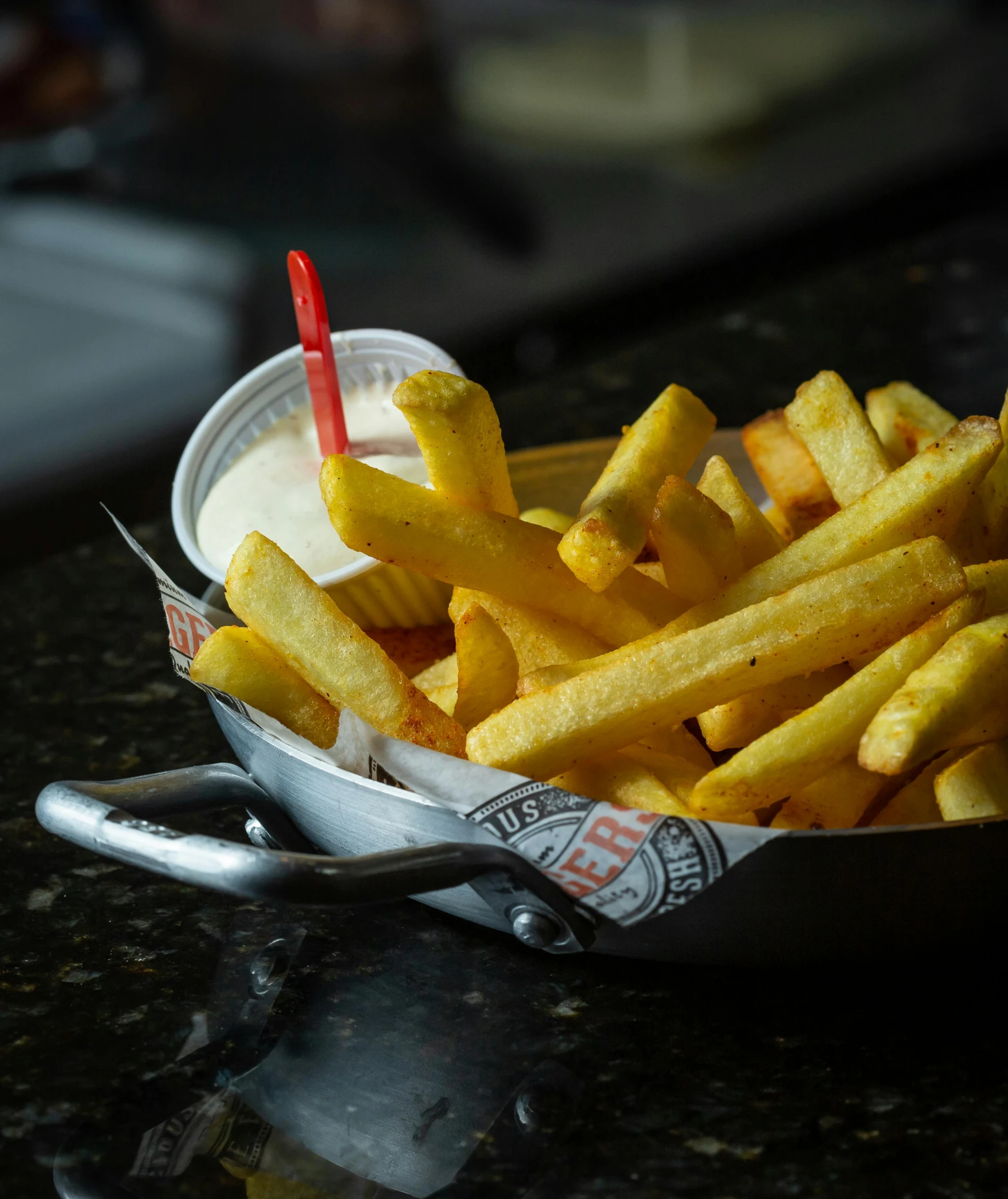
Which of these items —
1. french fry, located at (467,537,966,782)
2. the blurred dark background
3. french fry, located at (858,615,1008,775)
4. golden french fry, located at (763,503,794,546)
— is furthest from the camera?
the blurred dark background

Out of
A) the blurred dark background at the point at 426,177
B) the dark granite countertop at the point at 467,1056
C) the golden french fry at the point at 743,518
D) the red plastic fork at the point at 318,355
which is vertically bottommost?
the dark granite countertop at the point at 467,1056

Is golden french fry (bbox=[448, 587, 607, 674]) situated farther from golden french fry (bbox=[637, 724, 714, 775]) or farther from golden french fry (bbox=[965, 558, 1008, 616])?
golden french fry (bbox=[965, 558, 1008, 616])

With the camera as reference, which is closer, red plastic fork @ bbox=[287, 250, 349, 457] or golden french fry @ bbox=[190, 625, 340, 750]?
golden french fry @ bbox=[190, 625, 340, 750]

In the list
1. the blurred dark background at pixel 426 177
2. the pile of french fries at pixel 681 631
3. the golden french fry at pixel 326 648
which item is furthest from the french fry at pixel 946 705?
the blurred dark background at pixel 426 177

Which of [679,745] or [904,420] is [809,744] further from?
[904,420]

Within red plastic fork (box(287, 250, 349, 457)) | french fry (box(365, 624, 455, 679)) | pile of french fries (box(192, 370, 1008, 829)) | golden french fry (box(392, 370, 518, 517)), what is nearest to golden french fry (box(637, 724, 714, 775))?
pile of french fries (box(192, 370, 1008, 829))

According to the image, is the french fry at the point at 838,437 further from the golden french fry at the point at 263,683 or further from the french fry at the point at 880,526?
the golden french fry at the point at 263,683

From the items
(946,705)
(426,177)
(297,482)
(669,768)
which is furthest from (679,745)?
(426,177)

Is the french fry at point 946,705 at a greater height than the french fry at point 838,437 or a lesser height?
lesser
